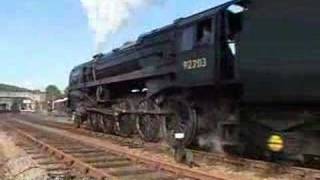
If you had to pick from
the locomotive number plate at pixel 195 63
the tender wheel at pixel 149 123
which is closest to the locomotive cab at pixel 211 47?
the locomotive number plate at pixel 195 63

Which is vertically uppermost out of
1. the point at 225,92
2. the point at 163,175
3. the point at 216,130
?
the point at 225,92

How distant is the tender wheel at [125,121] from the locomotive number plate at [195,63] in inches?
203

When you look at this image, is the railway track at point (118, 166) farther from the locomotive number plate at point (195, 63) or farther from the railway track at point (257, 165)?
the locomotive number plate at point (195, 63)

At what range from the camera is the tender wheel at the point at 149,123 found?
15953 millimetres

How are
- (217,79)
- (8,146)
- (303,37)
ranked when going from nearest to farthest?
(303,37) < (217,79) < (8,146)

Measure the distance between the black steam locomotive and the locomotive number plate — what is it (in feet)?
0.08

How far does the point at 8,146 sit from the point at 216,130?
8.25 m

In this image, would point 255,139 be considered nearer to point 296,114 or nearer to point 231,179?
point 296,114

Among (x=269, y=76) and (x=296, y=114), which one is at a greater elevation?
(x=269, y=76)

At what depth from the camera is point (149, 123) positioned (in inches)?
653

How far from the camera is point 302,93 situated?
30.5 ft

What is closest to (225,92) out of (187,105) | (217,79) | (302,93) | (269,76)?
(217,79)

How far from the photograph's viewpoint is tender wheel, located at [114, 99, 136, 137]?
18.7 m

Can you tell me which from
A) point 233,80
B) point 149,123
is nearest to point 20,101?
point 149,123
